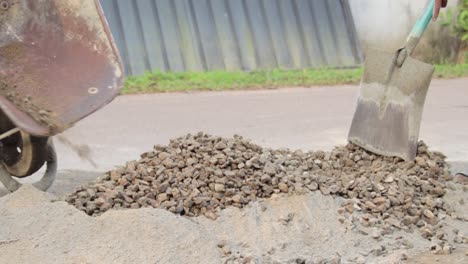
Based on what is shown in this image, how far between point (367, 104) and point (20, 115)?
6.30 feet

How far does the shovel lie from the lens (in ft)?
15.5

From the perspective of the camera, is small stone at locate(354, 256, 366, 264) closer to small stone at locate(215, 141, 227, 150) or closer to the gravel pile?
the gravel pile

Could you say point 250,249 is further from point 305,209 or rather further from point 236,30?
point 236,30

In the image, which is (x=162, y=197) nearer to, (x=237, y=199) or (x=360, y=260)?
(x=237, y=199)

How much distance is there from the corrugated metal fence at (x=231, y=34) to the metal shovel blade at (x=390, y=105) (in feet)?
16.9

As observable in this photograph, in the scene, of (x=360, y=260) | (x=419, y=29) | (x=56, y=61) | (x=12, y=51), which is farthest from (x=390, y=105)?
(x=12, y=51)

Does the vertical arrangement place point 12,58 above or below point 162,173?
above

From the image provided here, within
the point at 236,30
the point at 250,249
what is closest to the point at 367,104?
the point at 250,249

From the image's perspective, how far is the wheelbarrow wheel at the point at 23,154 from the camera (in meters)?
4.46

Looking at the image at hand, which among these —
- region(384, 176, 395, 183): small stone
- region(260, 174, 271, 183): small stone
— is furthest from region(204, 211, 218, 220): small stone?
region(384, 176, 395, 183): small stone

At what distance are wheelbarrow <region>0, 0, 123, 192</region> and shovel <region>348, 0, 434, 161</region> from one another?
152 cm

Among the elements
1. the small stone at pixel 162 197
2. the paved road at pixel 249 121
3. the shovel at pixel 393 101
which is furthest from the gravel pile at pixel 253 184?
the paved road at pixel 249 121

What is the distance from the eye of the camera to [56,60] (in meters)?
3.93

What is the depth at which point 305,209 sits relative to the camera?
4074 mm
